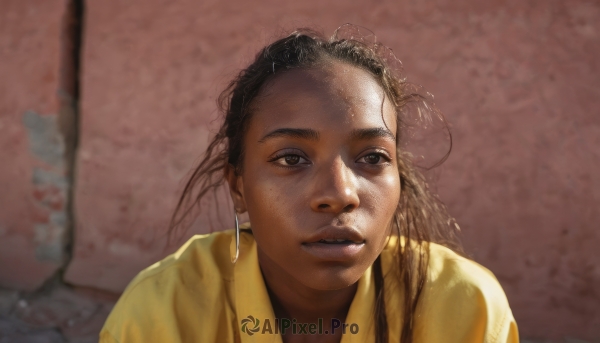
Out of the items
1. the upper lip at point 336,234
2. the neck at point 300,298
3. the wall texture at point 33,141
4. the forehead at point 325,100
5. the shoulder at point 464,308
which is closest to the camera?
the upper lip at point 336,234

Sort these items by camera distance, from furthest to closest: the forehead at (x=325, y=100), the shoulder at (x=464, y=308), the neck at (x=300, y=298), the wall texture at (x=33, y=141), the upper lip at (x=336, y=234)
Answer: the wall texture at (x=33, y=141)
the neck at (x=300, y=298)
the shoulder at (x=464, y=308)
the forehead at (x=325, y=100)
the upper lip at (x=336, y=234)

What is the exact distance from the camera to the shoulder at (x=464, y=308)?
173 centimetres

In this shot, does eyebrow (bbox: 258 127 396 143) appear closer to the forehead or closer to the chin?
the forehead

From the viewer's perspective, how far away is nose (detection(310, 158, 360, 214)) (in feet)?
4.97

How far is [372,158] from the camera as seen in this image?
169 centimetres

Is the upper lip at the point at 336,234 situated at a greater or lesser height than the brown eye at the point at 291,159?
lesser

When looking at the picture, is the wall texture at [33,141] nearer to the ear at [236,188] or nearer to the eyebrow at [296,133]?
the ear at [236,188]

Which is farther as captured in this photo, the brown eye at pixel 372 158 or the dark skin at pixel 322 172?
the brown eye at pixel 372 158

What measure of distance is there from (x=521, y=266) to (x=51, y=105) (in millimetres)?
2458

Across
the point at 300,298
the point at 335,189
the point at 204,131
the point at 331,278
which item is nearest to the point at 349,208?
the point at 335,189

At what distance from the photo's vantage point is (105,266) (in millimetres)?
3143

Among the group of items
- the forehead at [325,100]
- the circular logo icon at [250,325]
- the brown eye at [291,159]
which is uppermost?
the forehead at [325,100]

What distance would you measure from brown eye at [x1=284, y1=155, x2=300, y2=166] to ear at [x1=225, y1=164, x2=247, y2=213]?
0.26 metres

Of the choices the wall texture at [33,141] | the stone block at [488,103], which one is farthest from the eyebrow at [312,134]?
the wall texture at [33,141]
